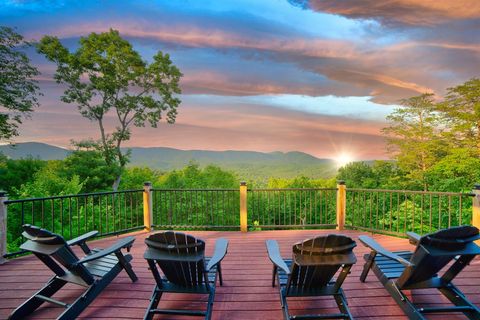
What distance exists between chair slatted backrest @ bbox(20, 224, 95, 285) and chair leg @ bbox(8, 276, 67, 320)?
6.9 inches

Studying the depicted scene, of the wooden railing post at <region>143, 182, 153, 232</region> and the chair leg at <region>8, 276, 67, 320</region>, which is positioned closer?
the chair leg at <region>8, 276, 67, 320</region>

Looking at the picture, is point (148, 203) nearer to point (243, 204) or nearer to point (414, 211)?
point (243, 204)

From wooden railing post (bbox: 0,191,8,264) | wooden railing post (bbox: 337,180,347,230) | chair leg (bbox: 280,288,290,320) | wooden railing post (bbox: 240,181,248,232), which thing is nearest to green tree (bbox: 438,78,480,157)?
wooden railing post (bbox: 337,180,347,230)

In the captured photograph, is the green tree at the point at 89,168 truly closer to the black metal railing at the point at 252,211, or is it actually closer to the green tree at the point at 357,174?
the black metal railing at the point at 252,211

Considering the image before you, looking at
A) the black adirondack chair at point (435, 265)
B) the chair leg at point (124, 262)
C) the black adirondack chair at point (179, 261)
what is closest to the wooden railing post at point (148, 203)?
the chair leg at point (124, 262)

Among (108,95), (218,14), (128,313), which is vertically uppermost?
(218,14)

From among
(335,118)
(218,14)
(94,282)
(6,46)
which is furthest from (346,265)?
(6,46)

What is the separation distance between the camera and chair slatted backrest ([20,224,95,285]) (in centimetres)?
256

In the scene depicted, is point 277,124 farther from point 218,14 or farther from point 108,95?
point 108,95

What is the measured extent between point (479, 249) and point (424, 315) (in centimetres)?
82

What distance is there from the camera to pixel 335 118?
1570 cm

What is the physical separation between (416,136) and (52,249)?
1897 cm

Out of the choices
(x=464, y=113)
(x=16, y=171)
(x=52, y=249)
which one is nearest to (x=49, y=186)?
(x=16, y=171)

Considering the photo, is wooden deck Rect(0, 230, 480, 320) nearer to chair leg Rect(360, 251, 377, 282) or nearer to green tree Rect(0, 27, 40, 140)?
chair leg Rect(360, 251, 377, 282)
